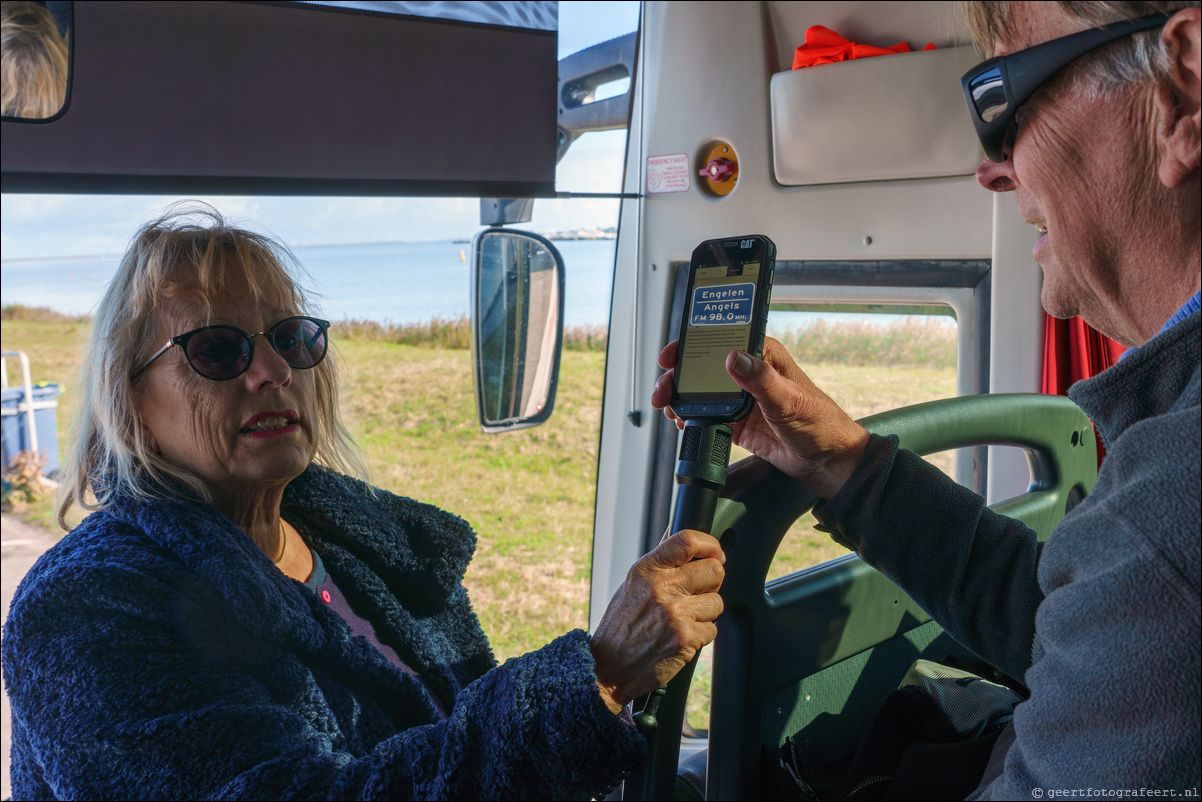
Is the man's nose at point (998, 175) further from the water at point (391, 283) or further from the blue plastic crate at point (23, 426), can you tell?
the blue plastic crate at point (23, 426)

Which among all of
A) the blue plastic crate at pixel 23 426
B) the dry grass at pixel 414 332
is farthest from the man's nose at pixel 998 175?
the blue plastic crate at pixel 23 426

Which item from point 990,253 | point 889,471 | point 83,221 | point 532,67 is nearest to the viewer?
point 889,471

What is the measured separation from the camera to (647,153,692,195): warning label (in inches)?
98.0

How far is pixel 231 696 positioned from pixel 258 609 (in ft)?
0.46

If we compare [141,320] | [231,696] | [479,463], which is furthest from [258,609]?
[479,463]

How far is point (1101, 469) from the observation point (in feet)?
2.16

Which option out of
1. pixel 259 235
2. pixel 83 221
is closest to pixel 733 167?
pixel 259 235

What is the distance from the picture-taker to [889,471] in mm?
1098

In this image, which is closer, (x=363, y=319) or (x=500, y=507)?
(x=363, y=319)

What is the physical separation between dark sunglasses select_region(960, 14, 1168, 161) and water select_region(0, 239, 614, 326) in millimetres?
1175

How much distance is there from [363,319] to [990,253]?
177 inches

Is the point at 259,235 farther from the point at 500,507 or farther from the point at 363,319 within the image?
the point at 500,507

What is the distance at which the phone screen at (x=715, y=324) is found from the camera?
41.1 inches

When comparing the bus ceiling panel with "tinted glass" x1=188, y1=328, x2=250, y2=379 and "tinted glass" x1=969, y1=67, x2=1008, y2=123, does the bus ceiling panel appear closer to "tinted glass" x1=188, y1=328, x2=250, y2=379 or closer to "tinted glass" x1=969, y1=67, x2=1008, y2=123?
"tinted glass" x1=188, y1=328, x2=250, y2=379
